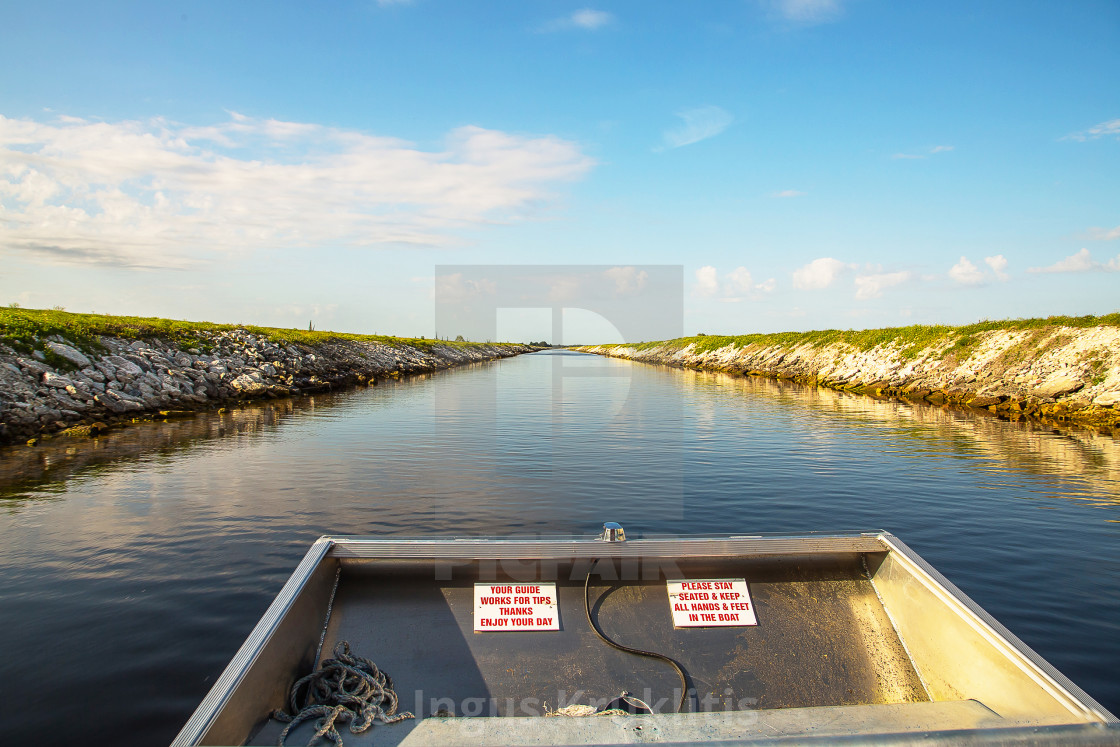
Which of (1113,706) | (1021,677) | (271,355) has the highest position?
(271,355)

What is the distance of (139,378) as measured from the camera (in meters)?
25.6

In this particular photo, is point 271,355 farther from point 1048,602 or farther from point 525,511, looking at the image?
point 1048,602

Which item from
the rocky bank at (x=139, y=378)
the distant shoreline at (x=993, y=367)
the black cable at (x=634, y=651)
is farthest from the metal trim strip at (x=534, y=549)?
the distant shoreline at (x=993, y=367)

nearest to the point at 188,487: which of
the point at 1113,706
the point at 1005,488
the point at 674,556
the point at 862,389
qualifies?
the point at 674,556

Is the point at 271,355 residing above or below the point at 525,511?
above

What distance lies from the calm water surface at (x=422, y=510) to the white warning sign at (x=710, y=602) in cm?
371

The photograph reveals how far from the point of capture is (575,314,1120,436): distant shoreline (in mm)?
27281

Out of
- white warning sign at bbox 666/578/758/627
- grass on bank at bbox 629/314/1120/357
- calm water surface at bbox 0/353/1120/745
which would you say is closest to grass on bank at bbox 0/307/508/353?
calm water surface at bbox 0/353/1120/745

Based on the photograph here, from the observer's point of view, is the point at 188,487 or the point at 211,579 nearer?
the point at 211,579

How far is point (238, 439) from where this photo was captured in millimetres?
20000

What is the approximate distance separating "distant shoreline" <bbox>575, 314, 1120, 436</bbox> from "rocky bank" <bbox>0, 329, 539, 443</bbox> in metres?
39.9

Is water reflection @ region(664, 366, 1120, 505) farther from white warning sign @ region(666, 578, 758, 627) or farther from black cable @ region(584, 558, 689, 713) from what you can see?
black cable @ region(584, 558, 689, 713)

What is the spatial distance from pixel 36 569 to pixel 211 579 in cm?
290

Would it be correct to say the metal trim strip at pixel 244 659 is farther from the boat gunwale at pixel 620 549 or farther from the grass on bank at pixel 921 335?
the grass on bank at pixel 921 335
